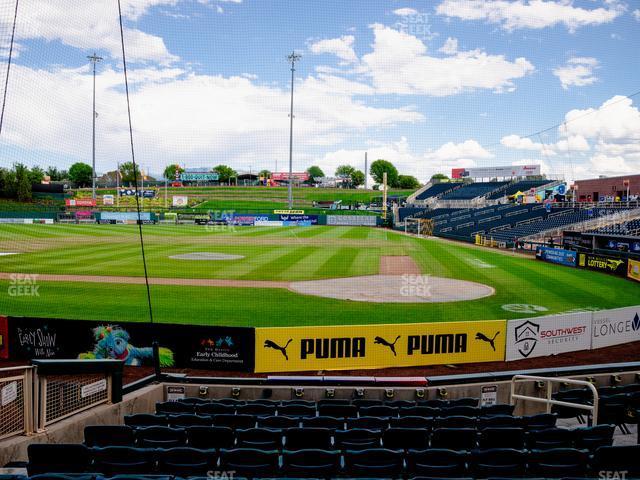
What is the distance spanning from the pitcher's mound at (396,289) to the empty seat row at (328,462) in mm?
15158

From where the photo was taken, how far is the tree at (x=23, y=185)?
30.5 m

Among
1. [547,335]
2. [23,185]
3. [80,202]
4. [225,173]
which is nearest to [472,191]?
[225,173]

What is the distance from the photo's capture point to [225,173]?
94188 millimetres

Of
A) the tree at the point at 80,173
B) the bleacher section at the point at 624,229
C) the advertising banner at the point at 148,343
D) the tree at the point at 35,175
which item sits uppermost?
the tree at the point at 80,173

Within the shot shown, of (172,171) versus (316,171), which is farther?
(316,171)

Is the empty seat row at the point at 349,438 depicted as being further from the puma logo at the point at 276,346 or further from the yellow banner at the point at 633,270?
the yellow banner at the point at 633,270

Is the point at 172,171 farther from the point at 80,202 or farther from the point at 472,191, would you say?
the point at 472,191

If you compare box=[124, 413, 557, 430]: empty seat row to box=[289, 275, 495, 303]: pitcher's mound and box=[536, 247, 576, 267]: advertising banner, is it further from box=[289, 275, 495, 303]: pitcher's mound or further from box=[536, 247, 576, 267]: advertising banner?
box=[536, 247, 576, 267]: advertising banner

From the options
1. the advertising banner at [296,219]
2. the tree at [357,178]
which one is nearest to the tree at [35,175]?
the advertising banner at [296,219]

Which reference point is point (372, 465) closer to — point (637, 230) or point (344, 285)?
point (344, 285)

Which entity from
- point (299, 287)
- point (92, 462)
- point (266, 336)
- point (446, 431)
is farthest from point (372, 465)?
point (299, 287)

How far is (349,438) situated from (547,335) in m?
10.6

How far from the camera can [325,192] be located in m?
88.9

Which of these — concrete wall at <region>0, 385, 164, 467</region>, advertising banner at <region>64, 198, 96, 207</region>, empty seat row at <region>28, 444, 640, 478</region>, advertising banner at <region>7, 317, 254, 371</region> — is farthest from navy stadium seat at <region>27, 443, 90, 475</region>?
advertising banner at <region>64, 198, 96, 207</region>
